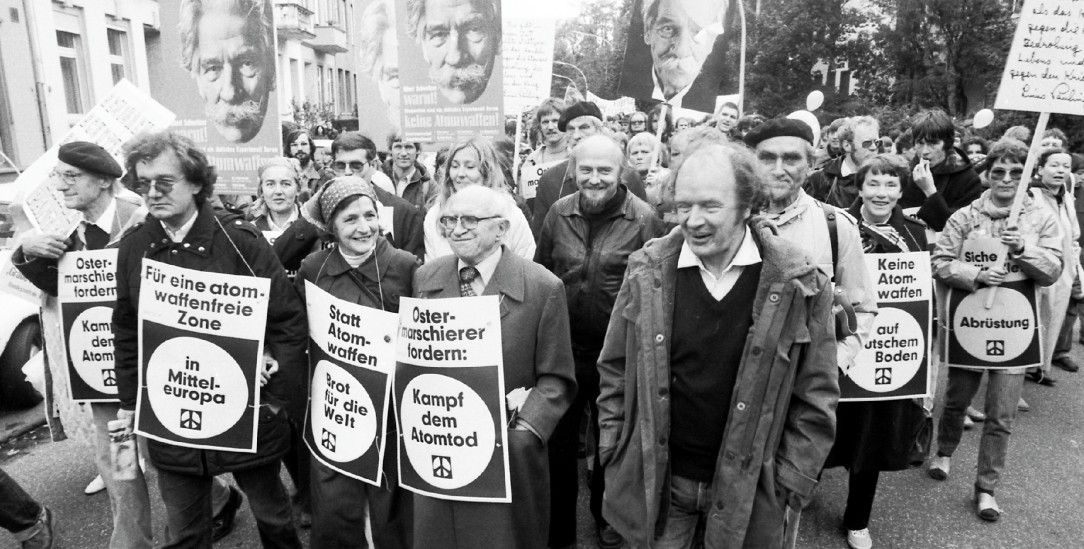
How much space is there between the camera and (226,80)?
4.62 m

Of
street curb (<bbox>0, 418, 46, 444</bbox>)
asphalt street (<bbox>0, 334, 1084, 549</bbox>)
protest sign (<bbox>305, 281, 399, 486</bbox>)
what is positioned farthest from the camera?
street curb (<bbox>0, 418, 46, 444</bbox>)

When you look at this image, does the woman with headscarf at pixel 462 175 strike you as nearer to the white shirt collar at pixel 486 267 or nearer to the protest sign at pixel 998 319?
the white shirt collar at pixel 486 267

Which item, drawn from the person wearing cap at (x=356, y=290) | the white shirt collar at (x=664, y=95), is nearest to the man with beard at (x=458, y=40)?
the white shirt collar at (x=664, y=95)

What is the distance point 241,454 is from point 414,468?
0.82m

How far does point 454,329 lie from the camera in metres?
2.71

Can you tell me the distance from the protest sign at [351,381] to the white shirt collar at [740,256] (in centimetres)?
111

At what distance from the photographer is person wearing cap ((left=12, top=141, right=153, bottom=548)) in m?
3.46

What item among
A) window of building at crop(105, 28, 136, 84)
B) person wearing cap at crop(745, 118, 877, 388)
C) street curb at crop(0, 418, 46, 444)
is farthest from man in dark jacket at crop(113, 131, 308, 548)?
window of building at crop(105, 28, 136, 84)

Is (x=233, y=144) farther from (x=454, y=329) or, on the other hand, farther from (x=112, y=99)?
(x=454, y=329)

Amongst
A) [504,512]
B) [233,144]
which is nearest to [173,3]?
[233,144]

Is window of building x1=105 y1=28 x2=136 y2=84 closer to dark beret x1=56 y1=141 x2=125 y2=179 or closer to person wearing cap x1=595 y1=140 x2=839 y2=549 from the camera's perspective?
dark beret x1=56 y1=141 x2=125 y2=179

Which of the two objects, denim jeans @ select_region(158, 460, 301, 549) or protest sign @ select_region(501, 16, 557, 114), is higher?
protest sign @ select_region(501, 16, 557, 114)

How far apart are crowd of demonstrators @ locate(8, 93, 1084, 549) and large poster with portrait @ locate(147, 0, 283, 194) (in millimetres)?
229

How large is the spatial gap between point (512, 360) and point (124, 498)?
2.08 meters
